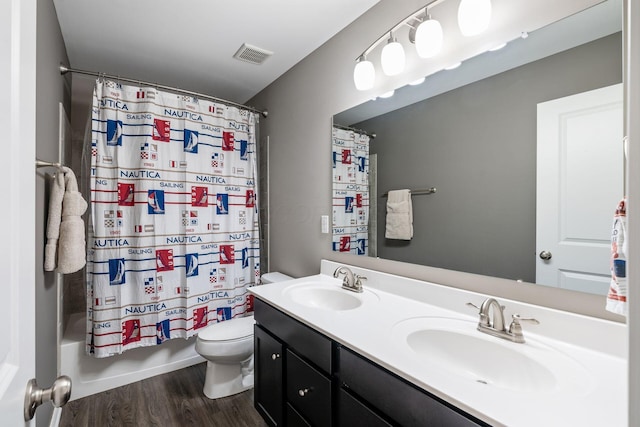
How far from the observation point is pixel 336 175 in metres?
1.93

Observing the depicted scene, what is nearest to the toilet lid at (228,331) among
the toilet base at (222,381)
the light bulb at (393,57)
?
the toilet base at (222,381)

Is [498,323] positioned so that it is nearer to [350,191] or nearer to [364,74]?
[350,191]

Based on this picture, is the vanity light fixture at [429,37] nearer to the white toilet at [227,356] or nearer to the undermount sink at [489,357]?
the undermount sink at [489,357]

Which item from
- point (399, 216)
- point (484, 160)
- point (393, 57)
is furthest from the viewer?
point (399, 216)

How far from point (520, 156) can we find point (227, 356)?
1.92 m

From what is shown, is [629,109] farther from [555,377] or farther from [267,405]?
[267,405]

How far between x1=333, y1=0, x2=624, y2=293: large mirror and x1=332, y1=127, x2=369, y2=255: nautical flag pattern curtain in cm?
23

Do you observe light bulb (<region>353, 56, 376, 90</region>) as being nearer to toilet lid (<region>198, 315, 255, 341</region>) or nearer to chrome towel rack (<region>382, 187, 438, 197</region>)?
chrome towel rack (<region>382, 187, 438, 197</region>)

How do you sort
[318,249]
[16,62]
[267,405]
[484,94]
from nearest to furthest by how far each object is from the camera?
[16,62]
[484,94]
[267,405]
[318,249]

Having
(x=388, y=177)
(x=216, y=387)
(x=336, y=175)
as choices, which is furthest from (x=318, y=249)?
(x=216, y=387)

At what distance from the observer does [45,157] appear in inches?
58.0

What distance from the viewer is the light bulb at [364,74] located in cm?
161

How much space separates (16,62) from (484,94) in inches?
56.0

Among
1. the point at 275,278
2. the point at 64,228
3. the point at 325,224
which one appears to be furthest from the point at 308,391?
the point at 64,228
